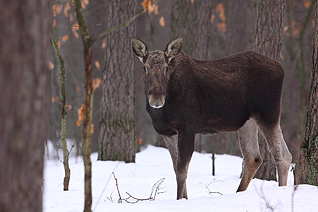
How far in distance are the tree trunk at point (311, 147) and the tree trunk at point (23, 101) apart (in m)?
3.76

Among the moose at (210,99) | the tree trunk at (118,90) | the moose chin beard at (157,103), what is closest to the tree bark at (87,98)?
the moose chin beard at (157,103)

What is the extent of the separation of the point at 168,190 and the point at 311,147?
286cm

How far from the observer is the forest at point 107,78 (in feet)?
7.73

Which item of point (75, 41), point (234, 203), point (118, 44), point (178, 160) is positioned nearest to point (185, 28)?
point (118, 44)

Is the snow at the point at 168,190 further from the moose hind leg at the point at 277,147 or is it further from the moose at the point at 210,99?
the moose at the point at 210,99

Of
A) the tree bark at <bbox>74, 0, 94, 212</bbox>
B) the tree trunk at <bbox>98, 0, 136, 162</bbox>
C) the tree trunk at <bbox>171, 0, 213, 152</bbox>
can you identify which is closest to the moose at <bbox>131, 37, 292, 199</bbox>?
the tree bark at <bbox>74, 0, 94, 212</bbox>

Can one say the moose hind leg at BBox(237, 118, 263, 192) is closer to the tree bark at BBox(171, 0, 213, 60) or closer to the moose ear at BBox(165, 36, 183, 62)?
the moose ear at BBox(165, 36, 183, 62)

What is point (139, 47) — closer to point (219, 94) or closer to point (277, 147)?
point (219, 94)

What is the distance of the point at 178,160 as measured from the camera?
6.46m

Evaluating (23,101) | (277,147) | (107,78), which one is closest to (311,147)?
(277,147)

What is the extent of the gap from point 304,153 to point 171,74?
2311 mm

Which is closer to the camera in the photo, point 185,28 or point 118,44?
point 118,44

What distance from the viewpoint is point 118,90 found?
31.7 feet

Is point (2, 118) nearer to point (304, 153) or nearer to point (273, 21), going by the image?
point (304, 153)
